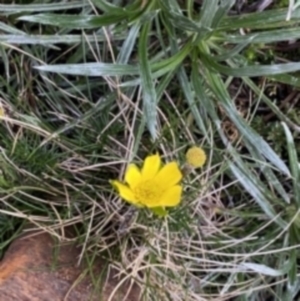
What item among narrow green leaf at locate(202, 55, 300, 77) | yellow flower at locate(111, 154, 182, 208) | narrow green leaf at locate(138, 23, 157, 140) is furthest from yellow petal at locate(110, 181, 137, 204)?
narrow green leaf at locate(202, 55, 300, 77)

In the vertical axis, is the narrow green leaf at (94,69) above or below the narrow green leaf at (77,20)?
→ below

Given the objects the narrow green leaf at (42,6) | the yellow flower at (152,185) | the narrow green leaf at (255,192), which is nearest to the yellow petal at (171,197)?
the yellow flower at (152,185)

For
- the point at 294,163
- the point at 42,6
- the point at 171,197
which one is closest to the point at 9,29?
the point at 42,6

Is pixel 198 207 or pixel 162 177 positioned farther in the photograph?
pixel 198 207

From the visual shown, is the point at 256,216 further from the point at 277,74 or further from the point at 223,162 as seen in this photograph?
the point at 277,74

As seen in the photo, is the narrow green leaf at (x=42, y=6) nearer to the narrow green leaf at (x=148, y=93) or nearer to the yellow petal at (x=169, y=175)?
the narrow green leaf at (x=148, y=93)

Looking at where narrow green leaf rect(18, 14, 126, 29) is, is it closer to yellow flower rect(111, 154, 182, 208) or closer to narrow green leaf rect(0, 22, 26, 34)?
narrow green leaf rect(0, 22, 26, 34)

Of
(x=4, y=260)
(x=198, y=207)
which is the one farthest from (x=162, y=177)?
(x=4, y=260)

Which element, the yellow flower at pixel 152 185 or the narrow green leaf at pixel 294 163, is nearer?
the yellow flower at pixel 152 185
